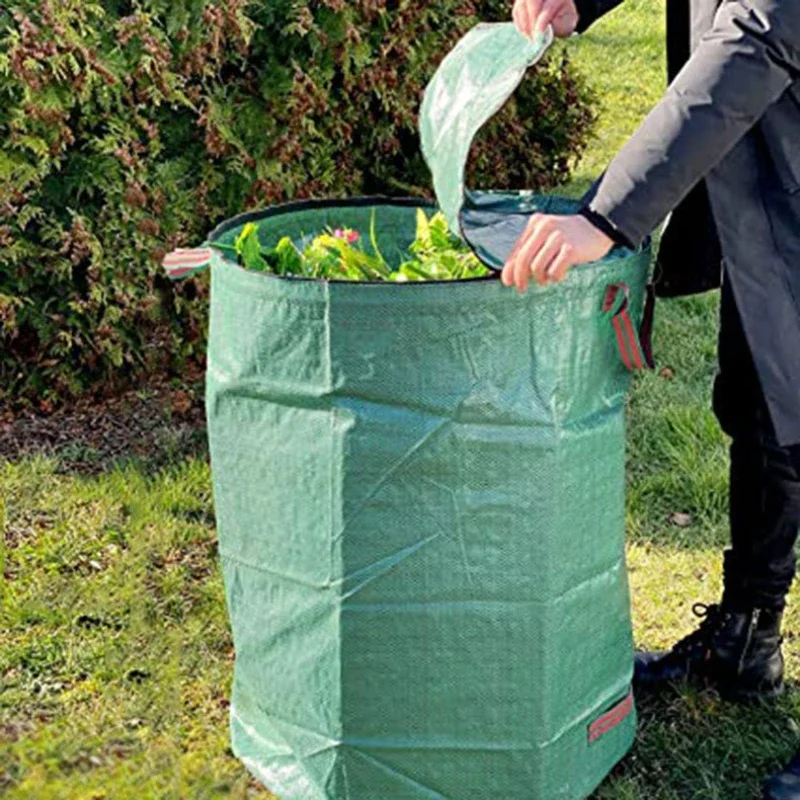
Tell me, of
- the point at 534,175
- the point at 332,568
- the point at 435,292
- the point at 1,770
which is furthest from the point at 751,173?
the point at 534,175

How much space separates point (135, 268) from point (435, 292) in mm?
2193

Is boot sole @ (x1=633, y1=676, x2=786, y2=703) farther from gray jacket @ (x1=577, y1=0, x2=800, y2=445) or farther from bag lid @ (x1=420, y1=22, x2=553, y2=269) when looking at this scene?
bag lid @ (x1=420, y1=22, x2=553, y2=269)

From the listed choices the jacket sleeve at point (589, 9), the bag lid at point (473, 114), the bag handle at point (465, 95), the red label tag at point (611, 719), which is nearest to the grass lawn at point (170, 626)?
the red label tag at point (611, 719)

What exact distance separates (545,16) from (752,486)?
0.91m

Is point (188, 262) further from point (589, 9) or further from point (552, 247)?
point (589, 9)

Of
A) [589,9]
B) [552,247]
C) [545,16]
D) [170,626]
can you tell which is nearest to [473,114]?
[552,247]

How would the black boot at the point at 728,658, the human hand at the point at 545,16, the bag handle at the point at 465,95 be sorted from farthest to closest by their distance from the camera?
the black boot at the point at 728,658 < the human hand at the point at 545,16 < the bag handle at the point at 465,95

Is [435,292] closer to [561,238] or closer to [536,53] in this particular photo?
[561,238]

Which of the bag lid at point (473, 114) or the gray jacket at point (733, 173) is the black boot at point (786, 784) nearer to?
the gray jacket at point (733, 173)

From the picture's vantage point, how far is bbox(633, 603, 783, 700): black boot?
2.87 meters

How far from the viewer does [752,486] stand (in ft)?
8.96

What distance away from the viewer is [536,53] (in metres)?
2.29

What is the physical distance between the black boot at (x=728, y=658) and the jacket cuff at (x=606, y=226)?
3.24 ft

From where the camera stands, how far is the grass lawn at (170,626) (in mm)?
2799
